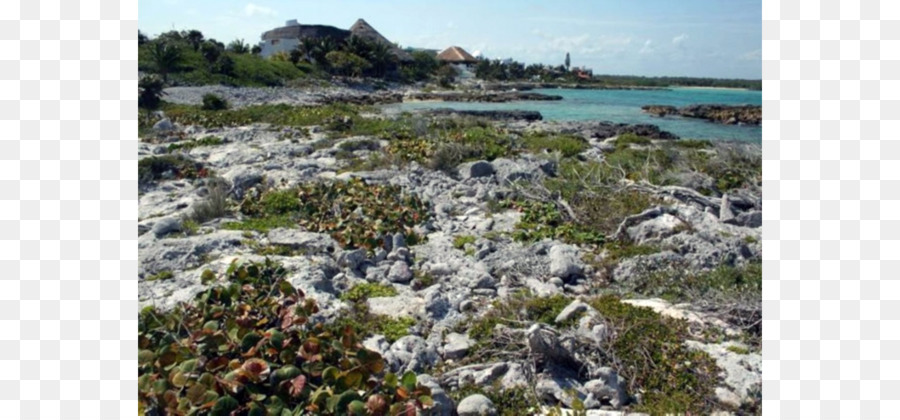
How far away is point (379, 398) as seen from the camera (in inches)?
141

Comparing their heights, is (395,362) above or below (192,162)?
below

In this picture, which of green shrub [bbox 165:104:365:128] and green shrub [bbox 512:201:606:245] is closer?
green shrub [bbox 512:201:606:245]

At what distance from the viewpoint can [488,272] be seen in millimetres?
6695

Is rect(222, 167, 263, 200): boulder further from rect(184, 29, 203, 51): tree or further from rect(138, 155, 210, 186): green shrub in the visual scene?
rect(184, 29, 203, 51): tree

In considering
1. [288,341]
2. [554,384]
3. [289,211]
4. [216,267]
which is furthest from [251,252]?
[554,384]

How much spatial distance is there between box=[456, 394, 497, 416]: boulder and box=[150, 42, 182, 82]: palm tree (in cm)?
3138

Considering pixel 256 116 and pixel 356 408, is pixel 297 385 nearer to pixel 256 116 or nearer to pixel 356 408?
pixel 356 408

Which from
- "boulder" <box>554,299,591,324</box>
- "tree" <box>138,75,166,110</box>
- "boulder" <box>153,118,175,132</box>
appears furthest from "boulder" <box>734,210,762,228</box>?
"tree" <box>138,75,166,110</box>

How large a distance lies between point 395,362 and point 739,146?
11.5 meters

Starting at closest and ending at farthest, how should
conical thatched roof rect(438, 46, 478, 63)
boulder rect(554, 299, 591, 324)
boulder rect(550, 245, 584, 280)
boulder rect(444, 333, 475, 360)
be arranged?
boulder rect(444, 333, 475, 360), boulder rect(554, 299, 591, 324), boulder rect(550, 245, 584, 280), conical thatched roof rect(438, 46, 478, 63)

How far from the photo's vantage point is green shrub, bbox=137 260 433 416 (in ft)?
11.7

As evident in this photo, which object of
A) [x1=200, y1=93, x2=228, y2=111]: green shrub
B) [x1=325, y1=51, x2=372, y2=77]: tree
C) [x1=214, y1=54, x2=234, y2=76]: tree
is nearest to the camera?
[x1=200, y1=93, x2=228, y2=111]: green shrub

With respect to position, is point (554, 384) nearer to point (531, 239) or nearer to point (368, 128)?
point (531, 239)

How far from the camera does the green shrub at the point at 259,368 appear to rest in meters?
3.56
